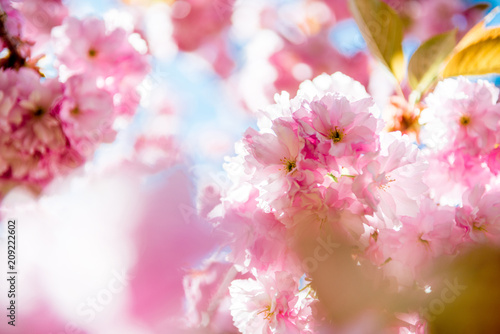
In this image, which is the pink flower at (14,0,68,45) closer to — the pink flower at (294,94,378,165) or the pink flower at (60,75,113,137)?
the pink flower at (60,75,113,137)

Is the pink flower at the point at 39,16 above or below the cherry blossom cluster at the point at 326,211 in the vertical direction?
above

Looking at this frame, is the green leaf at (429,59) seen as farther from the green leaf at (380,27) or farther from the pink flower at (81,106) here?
the pink flower at (81,106)

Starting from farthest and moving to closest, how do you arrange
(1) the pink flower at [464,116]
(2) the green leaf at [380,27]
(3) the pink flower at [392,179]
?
(2) the green leaf at [380,27] → (1) the pink flower at [464,116] → (3) the pink flower at [392,179]

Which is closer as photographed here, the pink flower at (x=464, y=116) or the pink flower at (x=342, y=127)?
the pink flower at (x=342, y=127)

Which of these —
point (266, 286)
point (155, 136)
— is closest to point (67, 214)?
point (155, 136)

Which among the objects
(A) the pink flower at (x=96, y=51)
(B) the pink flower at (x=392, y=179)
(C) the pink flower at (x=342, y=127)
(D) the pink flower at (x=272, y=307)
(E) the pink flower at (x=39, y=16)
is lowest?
(D) the pink flower at (x=272, y=307)

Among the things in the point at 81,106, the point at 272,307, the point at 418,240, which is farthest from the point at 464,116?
the point at 81,106

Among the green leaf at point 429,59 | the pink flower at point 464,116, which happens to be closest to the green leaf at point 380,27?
the green leaf at point 429,59
